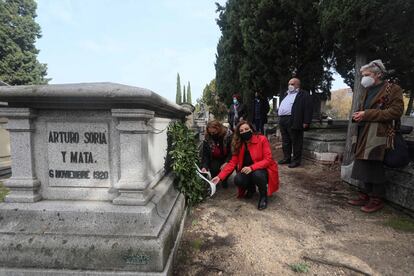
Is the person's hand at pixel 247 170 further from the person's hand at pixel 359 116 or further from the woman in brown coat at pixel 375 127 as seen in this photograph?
the person's hand at pixel 359 116

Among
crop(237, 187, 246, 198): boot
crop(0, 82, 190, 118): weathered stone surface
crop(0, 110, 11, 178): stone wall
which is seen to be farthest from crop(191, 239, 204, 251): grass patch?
crop(0, 110, 11, 178): stone wall

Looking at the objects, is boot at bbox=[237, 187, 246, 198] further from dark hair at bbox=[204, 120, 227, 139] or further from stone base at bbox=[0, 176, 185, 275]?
stone base at bbox=[0, 176, 185, 275]

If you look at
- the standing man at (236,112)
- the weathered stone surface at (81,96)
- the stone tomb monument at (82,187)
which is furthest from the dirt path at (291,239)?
the standing man at (236,112)

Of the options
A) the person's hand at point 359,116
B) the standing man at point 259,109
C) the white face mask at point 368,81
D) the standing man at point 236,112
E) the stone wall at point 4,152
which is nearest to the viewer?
the person's hand at point 359,116

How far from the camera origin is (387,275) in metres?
2.23

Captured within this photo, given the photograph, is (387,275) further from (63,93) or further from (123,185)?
(63,93)

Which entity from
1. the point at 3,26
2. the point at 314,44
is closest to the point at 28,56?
the point at 3,26

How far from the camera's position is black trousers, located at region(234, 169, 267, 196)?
3576 mm

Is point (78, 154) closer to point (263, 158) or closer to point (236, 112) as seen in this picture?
point (263, 158)

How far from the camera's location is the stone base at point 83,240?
2.04 metres

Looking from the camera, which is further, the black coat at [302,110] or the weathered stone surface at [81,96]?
the black coat at [302,110]

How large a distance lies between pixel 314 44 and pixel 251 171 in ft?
18.2

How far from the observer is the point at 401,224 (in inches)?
123

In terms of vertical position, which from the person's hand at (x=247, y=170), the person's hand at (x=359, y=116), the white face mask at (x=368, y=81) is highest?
the white face mask at (x=368, y=81)
